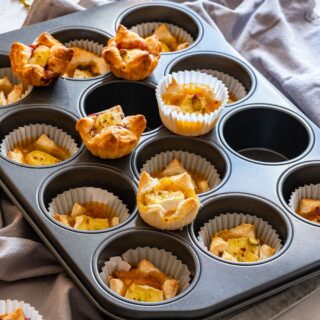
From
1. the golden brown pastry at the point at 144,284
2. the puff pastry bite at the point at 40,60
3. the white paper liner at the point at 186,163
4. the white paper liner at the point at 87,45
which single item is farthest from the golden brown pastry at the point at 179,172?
the white paper liner at the point at 87,45

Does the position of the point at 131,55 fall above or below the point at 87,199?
above

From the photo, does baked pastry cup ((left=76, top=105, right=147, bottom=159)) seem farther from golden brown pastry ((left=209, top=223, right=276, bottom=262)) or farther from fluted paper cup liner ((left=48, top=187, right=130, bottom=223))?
golden brown pastry ((left=209, top=223, right=276, bottom=262))

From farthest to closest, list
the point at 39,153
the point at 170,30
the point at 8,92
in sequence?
the point at 170,30
the point at 8,92
the point at 39,153

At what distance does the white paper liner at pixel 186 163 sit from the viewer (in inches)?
95.9

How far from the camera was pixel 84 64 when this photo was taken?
9.23ft

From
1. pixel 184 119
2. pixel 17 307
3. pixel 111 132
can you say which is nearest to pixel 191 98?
pixel 184 119

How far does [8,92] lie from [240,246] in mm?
1010

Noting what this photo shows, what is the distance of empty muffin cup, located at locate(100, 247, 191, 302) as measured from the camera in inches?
83.3

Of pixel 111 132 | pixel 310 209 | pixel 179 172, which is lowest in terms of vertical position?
pixel 310 209

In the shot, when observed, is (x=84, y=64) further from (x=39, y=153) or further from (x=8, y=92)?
(x=39, y=153)

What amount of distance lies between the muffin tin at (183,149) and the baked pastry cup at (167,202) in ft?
0.12

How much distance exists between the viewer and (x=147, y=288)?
6.77 ft

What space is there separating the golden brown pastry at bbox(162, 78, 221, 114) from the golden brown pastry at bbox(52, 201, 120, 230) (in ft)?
1.34

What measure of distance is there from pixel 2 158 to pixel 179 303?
2.38ft
